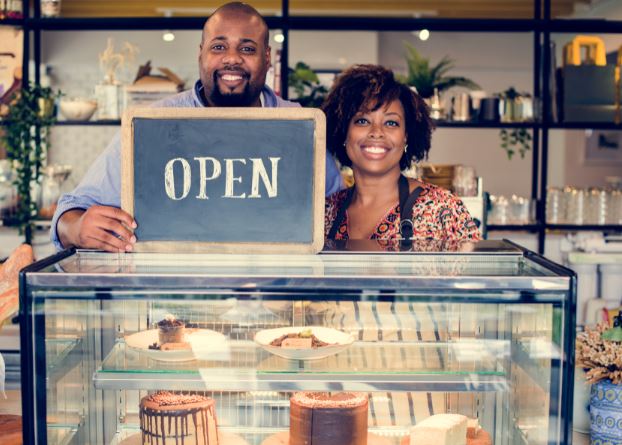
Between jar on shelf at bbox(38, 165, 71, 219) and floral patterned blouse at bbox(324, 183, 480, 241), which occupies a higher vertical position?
jar on shelf at bbox(38, 165, 71, 219)

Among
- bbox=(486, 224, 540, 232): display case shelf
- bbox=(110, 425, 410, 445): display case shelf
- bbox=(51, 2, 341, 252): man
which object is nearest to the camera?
bbox=(110, 425, 410, 445): display case shelf

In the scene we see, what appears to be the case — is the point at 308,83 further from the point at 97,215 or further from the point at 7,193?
the point at 97,215

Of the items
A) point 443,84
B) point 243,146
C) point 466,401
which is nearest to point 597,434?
point 466,401

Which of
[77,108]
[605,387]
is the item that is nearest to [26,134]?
[77,108]

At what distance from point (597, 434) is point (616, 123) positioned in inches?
145

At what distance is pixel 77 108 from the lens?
15.9 feet

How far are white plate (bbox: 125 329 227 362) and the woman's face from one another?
2.88 feet

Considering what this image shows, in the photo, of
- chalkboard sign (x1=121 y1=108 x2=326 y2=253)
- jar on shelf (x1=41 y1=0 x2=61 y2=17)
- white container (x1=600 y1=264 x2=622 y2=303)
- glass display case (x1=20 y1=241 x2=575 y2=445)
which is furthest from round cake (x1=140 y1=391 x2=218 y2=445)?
white container (x1=600 y1=264 x2=622 y2=303)

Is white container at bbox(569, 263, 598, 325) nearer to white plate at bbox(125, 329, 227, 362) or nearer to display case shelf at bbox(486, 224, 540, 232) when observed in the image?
display case shelf at bbox(486, 224, 540, 232)

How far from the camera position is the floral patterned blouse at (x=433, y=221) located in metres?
2.18

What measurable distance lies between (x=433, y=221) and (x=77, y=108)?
3312 millimetres

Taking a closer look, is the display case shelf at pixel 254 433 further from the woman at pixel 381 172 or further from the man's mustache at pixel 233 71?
the man's mustache at pixel 233 71

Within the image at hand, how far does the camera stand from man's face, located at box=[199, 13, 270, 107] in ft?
6.56

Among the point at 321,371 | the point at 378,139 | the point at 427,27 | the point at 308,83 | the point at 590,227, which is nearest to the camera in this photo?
the point at 321,371
